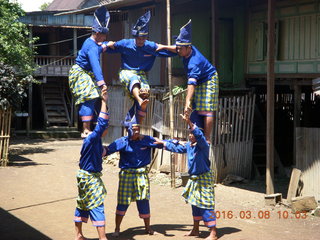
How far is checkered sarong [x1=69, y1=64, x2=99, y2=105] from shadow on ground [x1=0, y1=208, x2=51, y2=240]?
2.05 metres

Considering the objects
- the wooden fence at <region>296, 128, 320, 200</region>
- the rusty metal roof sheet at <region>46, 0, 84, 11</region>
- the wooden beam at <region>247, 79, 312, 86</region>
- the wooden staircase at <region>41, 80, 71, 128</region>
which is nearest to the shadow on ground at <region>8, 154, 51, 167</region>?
the wooden beam at <region>247, 79, 312, 86</region>

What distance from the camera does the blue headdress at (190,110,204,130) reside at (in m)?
7.61

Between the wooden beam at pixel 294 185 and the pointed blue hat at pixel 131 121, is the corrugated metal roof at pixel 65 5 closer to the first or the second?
the wooden beam at pixel 294 185

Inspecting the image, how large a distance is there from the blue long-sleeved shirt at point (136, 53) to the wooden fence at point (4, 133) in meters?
7.23

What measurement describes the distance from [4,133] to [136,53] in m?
7.83

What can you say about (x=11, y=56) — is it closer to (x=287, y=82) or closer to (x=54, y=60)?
(x=54, y=60)

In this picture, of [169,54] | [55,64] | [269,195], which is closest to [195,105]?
[169,54]

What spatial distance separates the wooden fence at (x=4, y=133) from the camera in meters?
14.0

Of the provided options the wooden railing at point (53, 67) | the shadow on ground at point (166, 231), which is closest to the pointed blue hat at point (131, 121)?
the shadow on ground at point (166, 231)

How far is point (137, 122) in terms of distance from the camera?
7594 millimetres

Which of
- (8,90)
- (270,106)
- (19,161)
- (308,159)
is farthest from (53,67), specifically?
(308,159)

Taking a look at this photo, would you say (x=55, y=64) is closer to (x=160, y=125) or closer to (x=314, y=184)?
(x=160, y=125)

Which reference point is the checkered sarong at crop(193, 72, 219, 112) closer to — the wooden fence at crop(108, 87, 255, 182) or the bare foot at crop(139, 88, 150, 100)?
the bare foot at crop(139, 88, 150, 100)

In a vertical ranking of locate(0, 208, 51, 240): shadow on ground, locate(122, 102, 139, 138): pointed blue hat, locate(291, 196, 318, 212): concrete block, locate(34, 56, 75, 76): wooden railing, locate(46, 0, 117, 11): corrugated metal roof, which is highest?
locate(46, 0, 117, 11): corrugated metal roof
